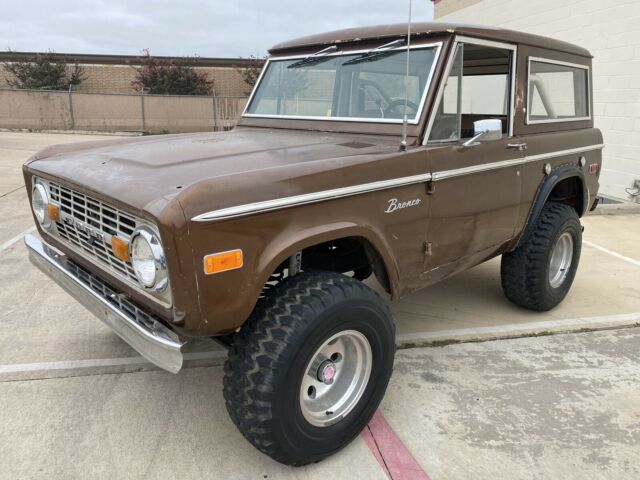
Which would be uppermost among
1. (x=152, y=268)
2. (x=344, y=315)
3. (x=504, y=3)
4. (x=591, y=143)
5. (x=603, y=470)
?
(x=504, y=3)

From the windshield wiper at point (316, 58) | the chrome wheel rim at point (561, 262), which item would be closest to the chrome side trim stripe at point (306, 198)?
the windshield wiper at point (316, 58)

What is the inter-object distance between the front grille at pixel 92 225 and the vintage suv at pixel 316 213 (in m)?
0.01

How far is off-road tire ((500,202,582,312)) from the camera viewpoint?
12.8ft

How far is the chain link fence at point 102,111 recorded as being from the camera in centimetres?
2264

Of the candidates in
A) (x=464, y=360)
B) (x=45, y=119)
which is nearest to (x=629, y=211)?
(x=464, y=360)

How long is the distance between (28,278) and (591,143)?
201 inches

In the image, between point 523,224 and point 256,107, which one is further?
point 256,107

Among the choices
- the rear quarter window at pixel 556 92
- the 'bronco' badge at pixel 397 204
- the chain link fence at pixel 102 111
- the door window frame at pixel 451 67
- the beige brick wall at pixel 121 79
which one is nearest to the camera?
the 'bronco' badge at pixel 397 204

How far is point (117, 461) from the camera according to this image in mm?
2492

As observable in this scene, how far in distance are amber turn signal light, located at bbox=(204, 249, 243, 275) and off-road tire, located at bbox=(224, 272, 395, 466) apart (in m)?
0.34

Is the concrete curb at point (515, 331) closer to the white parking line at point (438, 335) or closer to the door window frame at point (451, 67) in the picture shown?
the white parking line at point (438, 335)

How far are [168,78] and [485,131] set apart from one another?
27.4m

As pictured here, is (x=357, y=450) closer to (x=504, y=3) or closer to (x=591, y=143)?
(x=591, y=143)

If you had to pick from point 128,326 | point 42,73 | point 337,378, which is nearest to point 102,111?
point 42,73
